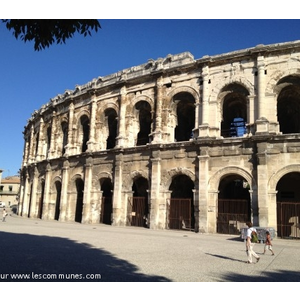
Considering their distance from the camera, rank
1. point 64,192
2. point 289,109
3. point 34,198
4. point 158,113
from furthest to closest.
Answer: point 34,198, point 64,192, point 289,109, point 158,113

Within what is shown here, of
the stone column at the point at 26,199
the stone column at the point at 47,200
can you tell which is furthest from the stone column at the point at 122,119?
the stone column at the point at 26,199

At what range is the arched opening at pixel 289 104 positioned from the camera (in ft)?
50.0

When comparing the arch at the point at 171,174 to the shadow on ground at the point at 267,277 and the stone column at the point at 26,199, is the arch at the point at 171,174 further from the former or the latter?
the stone column at the point at 26,199

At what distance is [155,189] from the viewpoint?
1653 cm

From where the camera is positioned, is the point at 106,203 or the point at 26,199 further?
the point at 26,199

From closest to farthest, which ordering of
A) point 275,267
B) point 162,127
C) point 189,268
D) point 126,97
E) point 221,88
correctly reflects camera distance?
point 189,268 → point 275,267 → point 221,88 → point 162,127 → point 126,97

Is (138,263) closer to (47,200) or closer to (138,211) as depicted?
(138,211)

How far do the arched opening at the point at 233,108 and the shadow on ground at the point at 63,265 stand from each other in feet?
36.2

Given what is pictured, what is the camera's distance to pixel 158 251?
893cm

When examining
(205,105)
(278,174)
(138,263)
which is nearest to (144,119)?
(205,105)

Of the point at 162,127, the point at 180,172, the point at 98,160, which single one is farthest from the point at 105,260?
the point at 98,160

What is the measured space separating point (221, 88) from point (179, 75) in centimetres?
265

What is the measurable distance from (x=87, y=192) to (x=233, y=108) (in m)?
10.5

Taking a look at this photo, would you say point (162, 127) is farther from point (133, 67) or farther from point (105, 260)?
point (105, 260)
